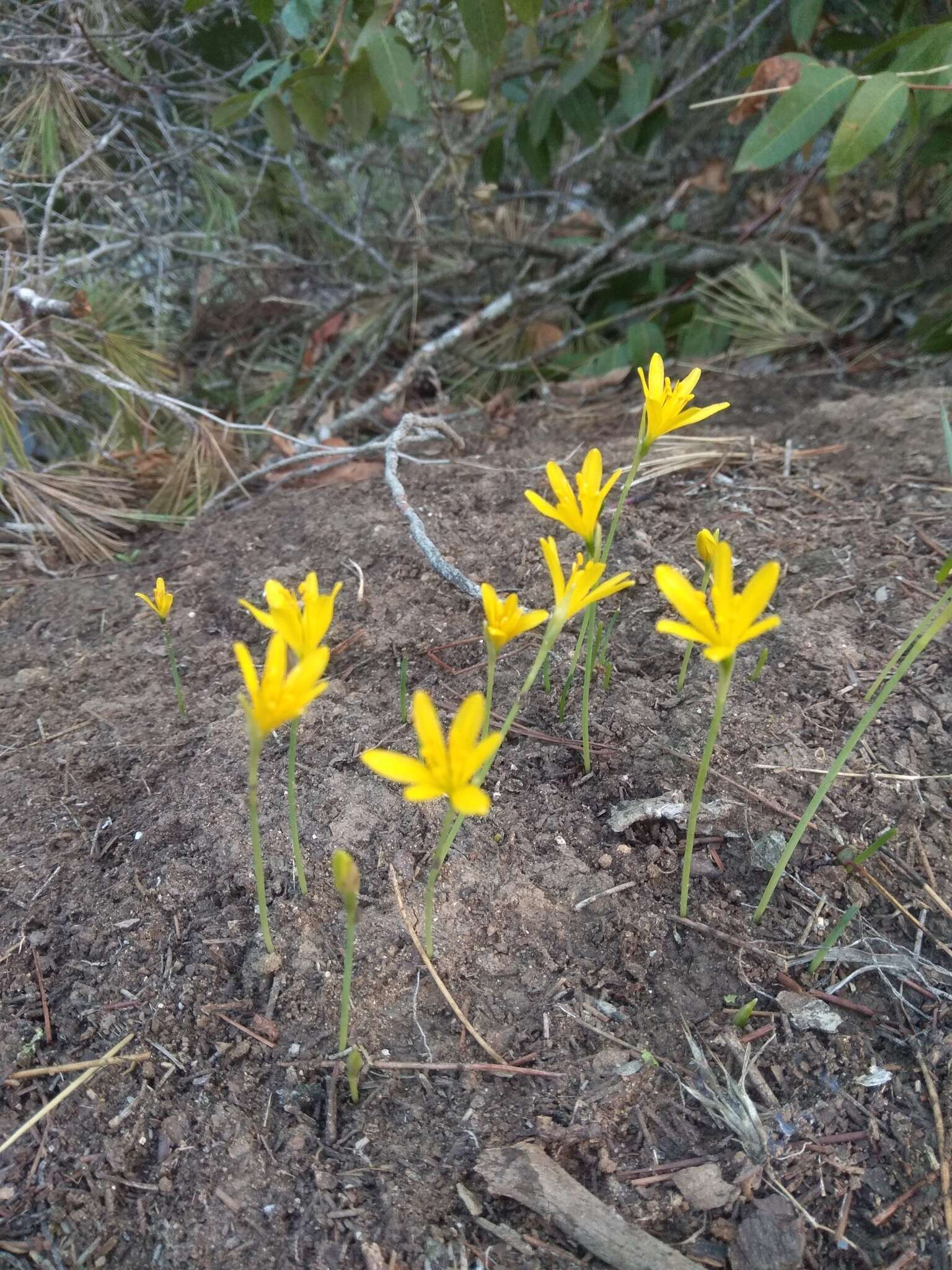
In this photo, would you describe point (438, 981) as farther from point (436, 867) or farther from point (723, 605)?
point (723, 605)

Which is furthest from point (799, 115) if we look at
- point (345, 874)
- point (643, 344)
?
point (345, 874)

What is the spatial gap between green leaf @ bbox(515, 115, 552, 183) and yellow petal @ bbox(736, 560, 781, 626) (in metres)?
2.62

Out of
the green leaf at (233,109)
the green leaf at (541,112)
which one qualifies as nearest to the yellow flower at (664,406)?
the green leaf at (233,109)

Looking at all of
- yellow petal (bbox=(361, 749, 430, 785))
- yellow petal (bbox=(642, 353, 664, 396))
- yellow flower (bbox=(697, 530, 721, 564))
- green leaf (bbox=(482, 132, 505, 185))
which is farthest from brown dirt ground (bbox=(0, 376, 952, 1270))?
green leaf (bbox=(482, 132, 505, 185))

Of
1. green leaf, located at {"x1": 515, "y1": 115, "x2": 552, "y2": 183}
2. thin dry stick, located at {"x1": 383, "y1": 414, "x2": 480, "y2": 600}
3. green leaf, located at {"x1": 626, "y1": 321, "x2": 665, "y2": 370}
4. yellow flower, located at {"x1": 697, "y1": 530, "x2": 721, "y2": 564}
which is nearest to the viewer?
yellow flower, located at {"x1": 697, "y1": 530, "x2": 721, "y2": 564}

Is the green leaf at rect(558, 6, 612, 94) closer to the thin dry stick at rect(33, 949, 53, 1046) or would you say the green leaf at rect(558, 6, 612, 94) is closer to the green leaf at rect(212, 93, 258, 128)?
the green leaf at rect(212, 93, 258, 128)

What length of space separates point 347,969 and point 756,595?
64 centimetres

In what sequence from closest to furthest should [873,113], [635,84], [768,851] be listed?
[768,851] < [873,113] < [635,84]

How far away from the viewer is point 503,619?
42.6 inches

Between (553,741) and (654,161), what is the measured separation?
2834 millimetres

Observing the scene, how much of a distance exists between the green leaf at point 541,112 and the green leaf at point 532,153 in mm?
134

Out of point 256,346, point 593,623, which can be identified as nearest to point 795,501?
point 593,623

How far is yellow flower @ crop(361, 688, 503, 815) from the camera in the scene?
2.90 ft

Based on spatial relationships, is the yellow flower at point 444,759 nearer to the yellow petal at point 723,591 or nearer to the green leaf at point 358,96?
the yellow petal at point 723,591
